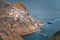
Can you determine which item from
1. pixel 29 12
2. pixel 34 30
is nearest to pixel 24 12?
pixel 29 12

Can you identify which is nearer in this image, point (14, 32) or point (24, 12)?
point (14, 32)

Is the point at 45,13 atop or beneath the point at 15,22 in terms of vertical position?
atop

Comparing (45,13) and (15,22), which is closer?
(15,22)

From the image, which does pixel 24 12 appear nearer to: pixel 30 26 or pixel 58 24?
pixel 30 26

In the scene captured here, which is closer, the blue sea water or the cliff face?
the cliff face
